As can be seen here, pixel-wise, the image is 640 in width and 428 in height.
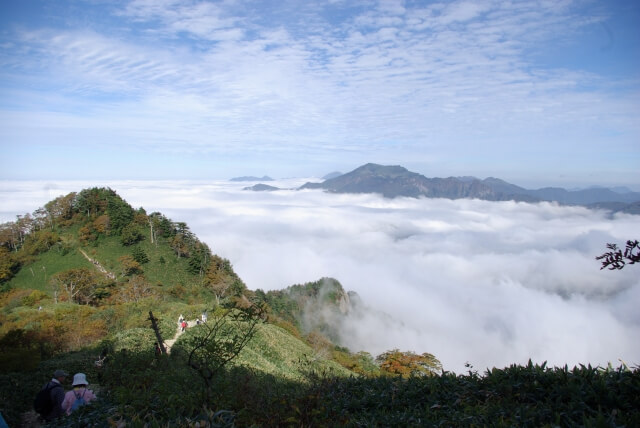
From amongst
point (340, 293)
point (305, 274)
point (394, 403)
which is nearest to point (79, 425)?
point (394, 403)

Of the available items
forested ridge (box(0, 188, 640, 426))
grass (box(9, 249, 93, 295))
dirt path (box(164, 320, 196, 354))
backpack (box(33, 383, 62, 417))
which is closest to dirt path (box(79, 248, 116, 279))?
forested ridge (box(0, 188, 640, 426))

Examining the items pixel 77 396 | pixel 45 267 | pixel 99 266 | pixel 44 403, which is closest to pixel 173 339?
pixel 44 403

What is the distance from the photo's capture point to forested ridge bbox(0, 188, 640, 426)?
428 centimetres

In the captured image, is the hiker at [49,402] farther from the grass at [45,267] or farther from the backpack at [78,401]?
the grass at [45,267]

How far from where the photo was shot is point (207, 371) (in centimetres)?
721

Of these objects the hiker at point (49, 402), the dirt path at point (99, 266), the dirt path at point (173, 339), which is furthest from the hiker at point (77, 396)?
the dirt path at point (99, 266)

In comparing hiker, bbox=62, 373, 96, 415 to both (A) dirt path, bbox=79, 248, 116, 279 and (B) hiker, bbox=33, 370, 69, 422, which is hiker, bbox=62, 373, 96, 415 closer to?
(B) hiker, bbox=33, 370, 69, 422

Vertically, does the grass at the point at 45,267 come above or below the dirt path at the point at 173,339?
below

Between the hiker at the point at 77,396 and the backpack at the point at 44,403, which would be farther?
the backpack at the point at 44,403

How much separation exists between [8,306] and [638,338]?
173961 mm

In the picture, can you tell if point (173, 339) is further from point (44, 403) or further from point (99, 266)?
point (99, 266)

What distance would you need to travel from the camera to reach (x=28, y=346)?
16672 mm

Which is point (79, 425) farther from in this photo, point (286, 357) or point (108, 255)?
point (108, 255)

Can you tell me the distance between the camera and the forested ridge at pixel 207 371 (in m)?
4.28
